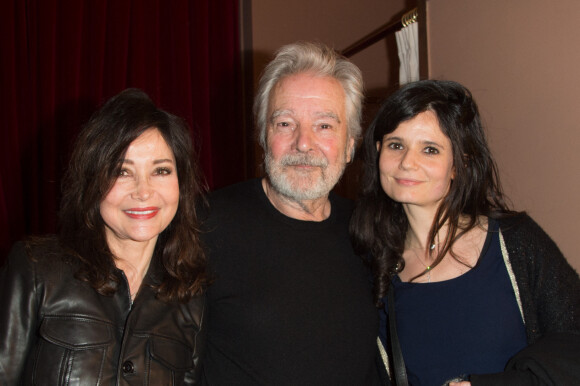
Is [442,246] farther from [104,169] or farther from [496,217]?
[104,169]

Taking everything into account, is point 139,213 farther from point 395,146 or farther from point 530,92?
point 530,92

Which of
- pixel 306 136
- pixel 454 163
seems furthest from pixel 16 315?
pixel 454 163

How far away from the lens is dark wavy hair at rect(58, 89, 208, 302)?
1.46m

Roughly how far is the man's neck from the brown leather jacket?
0.65m

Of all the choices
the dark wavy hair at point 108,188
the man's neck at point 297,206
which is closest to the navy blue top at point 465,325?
the man's neck at point 297,206

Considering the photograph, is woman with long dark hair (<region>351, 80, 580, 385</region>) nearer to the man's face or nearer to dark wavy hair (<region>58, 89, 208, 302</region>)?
the man's face

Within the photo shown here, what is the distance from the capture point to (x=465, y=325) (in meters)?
1.57

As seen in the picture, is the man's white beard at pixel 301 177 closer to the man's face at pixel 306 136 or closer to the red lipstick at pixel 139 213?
the man's face at pixel 306 136

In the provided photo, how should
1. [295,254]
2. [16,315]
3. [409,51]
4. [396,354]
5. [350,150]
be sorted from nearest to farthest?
[16,315], [396,354], [295,254], [350,150], [409,51]

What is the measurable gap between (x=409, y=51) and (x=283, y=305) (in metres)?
1.96

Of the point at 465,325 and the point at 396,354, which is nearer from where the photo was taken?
the point at 465,325

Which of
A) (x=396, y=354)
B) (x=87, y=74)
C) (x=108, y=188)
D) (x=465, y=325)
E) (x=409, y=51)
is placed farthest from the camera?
(x=87, y=74)

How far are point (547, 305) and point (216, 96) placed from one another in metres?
2.91

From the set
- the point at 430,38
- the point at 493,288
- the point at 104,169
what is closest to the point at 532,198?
the point at 493,288
